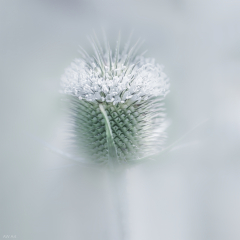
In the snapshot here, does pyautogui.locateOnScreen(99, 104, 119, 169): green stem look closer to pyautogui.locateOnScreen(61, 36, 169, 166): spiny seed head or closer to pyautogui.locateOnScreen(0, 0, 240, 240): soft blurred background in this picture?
pyautogui.locateOnScreen(61, 36, 169, 166): spiny seed head

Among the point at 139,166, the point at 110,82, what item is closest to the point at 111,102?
the point at 110,82

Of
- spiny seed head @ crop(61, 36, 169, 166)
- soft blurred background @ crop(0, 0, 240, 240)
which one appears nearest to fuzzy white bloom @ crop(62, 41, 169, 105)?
spiny seed head @ crop(61, 36, 169, 166)

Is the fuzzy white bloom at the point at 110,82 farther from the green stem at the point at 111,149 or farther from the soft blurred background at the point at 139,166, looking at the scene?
the soft blurred background at the point at 139,166

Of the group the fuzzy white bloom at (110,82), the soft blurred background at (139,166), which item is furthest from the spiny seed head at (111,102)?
the soft blurred background at (139,166)

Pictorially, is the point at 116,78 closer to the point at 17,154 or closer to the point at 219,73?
the point at 17,154

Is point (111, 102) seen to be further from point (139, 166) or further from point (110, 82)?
point (139, 166)

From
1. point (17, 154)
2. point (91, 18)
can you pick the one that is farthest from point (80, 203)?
point (91, 18)
